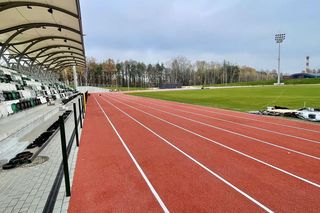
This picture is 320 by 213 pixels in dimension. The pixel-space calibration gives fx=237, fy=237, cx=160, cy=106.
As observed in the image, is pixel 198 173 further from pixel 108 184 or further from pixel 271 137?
pixel 271 137

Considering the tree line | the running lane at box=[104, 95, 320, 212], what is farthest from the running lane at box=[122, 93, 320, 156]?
the tree line

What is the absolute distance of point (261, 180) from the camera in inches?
210

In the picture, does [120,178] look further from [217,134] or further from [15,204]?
[217,134]

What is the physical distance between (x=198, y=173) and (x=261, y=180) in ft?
4.64

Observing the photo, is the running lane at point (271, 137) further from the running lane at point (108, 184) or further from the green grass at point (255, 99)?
the green grass at point (255, 99)

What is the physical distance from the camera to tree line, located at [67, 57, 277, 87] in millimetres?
128375

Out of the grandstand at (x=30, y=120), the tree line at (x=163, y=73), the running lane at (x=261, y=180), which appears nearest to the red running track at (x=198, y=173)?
the running lane at (x=261, y=180)

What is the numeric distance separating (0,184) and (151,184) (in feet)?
10.5

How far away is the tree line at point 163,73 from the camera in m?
128

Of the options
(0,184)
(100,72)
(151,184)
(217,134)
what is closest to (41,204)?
(0,184)

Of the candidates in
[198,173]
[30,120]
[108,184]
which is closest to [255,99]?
[30,120]

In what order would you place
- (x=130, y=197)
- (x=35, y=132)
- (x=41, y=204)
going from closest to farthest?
(x=41, y=204), (x=130, y=197), (x=35, y=132)

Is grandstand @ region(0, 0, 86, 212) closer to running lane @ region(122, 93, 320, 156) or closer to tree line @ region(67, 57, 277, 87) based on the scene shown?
running lane @ region(122, 93, 320, 156)

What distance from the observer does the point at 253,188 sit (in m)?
4.93
